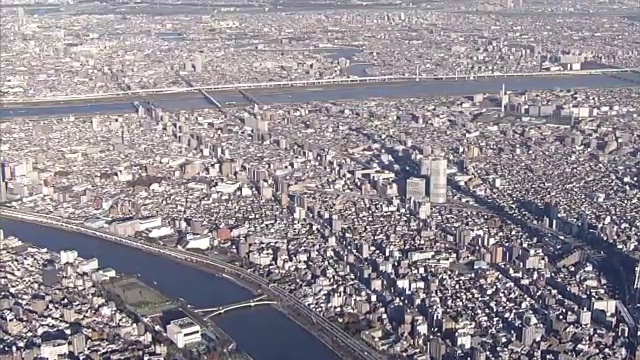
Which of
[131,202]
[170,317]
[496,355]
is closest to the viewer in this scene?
[496,355]

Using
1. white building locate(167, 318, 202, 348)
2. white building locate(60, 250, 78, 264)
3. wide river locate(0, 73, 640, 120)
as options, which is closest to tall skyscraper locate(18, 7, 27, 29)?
wide river locate(0, 73, 640, 120)

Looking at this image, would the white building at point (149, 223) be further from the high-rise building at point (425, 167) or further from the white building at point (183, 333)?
the high-rise building at point (425, 167)

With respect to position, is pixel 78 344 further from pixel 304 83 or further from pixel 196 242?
pixel 304 83

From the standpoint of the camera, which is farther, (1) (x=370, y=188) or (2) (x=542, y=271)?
(1) (x=370, y=188)

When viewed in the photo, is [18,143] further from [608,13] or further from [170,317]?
[608,13]

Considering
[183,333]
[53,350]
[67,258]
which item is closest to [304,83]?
[67,258]

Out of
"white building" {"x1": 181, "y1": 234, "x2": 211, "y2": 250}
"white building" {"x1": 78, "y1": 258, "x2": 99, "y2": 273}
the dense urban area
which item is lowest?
the dense urban area

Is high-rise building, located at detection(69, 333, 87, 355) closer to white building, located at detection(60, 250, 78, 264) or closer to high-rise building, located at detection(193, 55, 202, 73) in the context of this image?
white building, located at detection(60, 250, 78, 264)

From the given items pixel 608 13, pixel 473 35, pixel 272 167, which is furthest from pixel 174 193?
pixel 608 13
